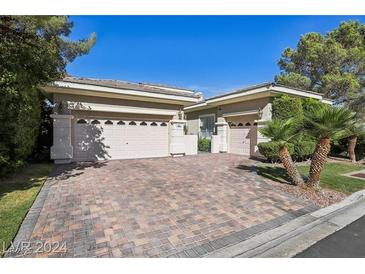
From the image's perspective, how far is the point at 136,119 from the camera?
39.6ft

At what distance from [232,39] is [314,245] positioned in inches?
361

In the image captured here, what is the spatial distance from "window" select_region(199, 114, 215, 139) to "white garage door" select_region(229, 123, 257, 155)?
79.8 inches

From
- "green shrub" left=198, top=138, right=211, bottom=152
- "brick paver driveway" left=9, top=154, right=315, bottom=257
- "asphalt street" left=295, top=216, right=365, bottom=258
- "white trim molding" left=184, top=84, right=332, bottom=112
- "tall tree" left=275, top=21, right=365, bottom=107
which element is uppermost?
"tall tree" left=275, top=21, right=365, bottom=107

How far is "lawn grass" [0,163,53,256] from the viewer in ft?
11.6

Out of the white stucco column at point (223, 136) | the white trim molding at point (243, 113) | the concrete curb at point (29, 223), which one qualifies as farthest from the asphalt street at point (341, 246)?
the white stucco column at point (223, 136)

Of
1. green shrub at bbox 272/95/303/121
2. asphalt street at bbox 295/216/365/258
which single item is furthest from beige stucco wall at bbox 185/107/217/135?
asphalt street at bbox 295/216/365/258

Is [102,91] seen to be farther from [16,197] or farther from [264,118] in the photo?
[264,118]

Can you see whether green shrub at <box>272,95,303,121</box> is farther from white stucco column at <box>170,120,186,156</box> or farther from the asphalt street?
the asphalt street

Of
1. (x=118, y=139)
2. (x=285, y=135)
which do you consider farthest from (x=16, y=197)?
(x=285, y=135)

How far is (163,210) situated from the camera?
4633mm

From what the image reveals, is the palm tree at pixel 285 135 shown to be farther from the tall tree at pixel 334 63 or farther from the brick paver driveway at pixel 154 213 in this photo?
the tall tree at pixel 334 63

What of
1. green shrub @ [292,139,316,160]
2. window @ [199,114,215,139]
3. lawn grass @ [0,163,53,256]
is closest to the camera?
lawn grass @ [0,163,53,256]

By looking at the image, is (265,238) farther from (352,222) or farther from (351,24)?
(351,24)

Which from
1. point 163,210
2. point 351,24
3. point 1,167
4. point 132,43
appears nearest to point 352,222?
point 163,210
